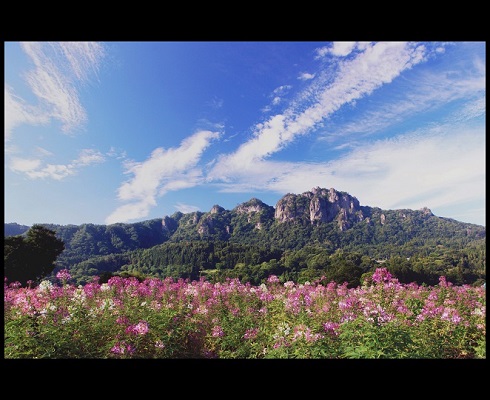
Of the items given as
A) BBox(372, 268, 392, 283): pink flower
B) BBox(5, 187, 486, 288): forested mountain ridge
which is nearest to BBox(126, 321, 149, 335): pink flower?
BBox(372, 268, 392, 283): pink flower

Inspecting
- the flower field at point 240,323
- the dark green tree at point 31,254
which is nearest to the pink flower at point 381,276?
the flower field at point 240,323

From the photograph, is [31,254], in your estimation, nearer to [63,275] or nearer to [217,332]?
[63,275]

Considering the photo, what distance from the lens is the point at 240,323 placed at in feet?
11.2

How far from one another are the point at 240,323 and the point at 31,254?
16.4 metres

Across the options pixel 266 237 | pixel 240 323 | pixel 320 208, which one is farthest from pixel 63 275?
pixel 320 208

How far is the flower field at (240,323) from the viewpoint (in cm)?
268

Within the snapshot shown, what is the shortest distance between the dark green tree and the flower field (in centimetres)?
1420

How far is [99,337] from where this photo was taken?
304cm

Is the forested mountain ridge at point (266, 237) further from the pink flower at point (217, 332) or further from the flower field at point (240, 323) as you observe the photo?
the pink flower at point (217, 332)

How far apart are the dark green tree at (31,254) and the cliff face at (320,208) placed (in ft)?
208
